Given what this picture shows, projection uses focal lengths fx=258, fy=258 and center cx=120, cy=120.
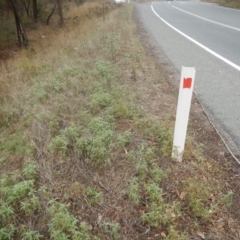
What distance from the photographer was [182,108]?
9.04 feet

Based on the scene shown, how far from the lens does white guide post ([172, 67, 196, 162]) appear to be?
2559 mm

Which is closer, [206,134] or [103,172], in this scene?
[103,172]

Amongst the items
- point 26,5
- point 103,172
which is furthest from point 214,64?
point 26,5

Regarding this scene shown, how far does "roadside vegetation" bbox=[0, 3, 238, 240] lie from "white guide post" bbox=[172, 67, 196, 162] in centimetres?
19

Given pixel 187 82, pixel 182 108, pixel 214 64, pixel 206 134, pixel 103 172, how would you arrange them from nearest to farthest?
1. pixel 187 82
2. pixel 182 108
3. pixel 103 172
4. pixel 206 134
5. pixel 214 64

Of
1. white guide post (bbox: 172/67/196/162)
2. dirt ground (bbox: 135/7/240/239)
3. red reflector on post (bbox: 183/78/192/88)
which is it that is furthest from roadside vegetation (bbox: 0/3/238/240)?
red reflector on post (bbox: 183/78/192/88)

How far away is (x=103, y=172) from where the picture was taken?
9.76 feet

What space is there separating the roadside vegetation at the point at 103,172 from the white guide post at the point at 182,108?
0.62ft

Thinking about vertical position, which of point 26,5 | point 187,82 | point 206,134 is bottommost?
point 26,5

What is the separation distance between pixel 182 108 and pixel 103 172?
1.15 meters

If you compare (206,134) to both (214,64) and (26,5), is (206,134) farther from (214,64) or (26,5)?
(26,5)

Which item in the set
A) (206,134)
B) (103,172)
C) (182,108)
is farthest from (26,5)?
(182,108)

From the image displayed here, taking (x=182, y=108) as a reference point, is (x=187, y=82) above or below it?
above

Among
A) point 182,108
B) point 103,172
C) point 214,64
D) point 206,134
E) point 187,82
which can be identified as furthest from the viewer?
point 214,64
